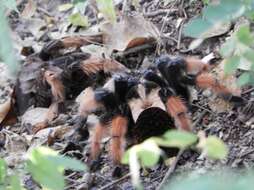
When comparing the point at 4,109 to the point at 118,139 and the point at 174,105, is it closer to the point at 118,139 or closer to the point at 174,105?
the point at 118,139

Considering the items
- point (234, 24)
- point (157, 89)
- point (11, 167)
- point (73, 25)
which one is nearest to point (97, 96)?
point (157, 89)

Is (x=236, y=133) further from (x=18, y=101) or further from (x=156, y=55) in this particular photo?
(x=18, y=101)

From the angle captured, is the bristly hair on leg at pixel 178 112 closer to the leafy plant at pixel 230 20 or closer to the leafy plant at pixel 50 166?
the leafy plant at pixel 230 20

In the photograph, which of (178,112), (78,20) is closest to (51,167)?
(178,112)

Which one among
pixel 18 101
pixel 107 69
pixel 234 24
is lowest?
pixel 18 101

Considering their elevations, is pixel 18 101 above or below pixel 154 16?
below

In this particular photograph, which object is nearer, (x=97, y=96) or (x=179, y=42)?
(x=97, y=96)
